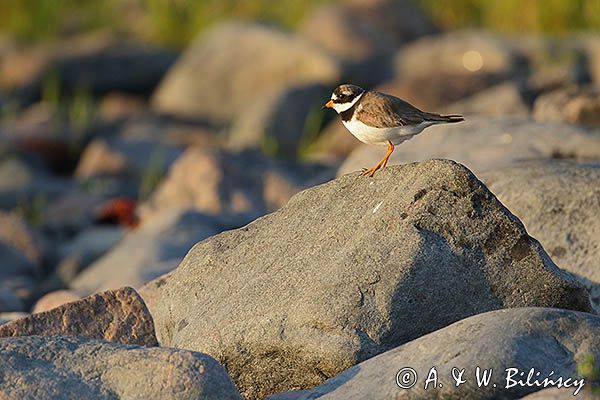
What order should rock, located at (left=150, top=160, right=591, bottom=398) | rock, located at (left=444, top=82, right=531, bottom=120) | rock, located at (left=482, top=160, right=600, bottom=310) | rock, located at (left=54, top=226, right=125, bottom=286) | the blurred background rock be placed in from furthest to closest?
rock, located at (left=444, top=82, right=531, bottom=120), rock, located at (left=54, top=226, right=125, bottom=286), the blurred background rock, rock, located at (left=482, top=160, right=600, bottom=310), rock, located at (left=150, top=160, right=591, bottom=398)

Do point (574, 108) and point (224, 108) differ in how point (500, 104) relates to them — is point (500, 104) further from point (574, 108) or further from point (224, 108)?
point (224, 108)

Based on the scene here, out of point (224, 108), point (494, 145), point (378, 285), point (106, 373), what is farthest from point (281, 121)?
point (106, 373)

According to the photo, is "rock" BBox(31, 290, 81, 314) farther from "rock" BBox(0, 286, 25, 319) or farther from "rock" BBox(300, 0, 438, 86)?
"rock" BBox(300, 0, 438, 86)

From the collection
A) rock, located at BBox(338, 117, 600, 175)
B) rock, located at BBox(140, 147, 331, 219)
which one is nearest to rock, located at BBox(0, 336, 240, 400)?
rock, located at BBox(338, 117, 600, 175)

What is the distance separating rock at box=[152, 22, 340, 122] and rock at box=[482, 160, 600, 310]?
1083 centimetres

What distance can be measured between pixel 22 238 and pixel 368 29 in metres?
9.55

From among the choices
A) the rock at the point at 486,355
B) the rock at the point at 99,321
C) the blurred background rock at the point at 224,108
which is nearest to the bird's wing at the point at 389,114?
the blurred background rock at the point at 224,108

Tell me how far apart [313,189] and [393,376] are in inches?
63.0

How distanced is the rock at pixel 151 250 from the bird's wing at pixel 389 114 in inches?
95.9

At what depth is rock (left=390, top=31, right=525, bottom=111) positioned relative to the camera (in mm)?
15398

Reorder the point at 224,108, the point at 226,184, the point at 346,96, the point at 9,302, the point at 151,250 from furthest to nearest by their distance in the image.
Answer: the point at 224,108
the point at 226,184
the point at 151,250
the point at 9,302
the point at 346,96

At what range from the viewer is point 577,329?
16.0 feet

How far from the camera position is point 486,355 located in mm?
4676

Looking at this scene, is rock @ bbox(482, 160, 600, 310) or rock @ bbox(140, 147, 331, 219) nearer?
rock @ bbox(482, 160, 600, 310)
